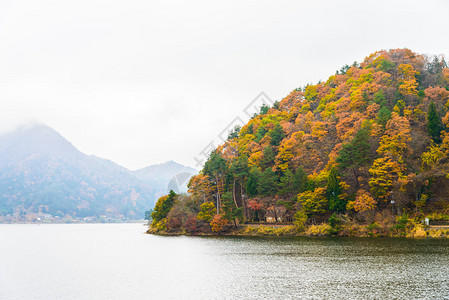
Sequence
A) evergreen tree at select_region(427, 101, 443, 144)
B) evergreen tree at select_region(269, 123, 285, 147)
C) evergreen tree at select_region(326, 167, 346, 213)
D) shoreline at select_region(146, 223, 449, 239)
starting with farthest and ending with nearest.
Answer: evergreen tree at select_region(269, 123, 285, 147)
evergreen tree at select_region(326, 167, 346, 213)
evergreen tree at select_region(427, 101, 443, 144)
shoreline at select_region(146, 223, 449, 239)

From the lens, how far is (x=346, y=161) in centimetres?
6519

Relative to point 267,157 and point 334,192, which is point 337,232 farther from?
point 267,157

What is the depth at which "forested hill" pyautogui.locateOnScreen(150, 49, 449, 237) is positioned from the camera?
2391 inches

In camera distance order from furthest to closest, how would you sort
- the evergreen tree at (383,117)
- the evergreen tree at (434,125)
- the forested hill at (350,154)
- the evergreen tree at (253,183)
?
the evergreen tree at (253,183) < the evergreen tree at (383,117) < the evergreen tree at (434,125) < the forested hill at (350,154)

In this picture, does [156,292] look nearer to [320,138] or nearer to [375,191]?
[375,191]

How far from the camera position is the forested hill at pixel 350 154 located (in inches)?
2391

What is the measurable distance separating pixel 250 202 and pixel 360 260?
1676 inches

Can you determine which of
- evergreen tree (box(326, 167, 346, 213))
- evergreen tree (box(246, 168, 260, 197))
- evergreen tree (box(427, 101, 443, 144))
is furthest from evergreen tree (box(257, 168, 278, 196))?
evergreen tree (box(427, 101, 443, 144))

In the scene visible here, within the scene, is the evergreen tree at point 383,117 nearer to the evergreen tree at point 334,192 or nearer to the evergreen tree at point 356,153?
the evergreen tree at point 356,153

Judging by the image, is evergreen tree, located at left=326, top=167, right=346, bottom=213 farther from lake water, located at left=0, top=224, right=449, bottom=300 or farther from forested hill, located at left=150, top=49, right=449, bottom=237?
lake water, located at left=0, top=224, right=449, bottom=300

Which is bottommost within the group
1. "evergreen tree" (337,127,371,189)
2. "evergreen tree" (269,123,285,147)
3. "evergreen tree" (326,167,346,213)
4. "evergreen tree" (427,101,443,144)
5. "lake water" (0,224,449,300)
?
"lake water" (0,224,449,300)

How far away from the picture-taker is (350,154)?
65.2 metres

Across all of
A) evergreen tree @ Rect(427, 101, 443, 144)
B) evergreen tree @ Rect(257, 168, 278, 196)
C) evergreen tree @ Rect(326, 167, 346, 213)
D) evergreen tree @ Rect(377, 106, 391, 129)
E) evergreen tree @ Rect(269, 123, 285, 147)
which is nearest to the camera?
evergreen tree @ Rect(427, 101, 443, 144)

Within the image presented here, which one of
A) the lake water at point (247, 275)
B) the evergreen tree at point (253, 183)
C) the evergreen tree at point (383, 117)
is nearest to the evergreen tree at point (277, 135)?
the evergreen tree at point (253, 183)
